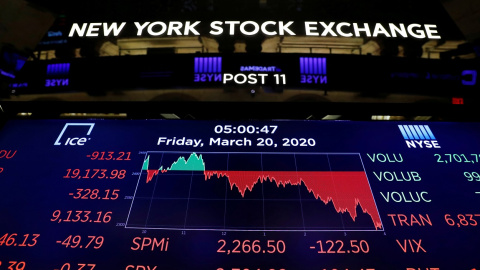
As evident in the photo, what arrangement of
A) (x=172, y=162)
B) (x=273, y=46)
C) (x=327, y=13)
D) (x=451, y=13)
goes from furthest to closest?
1. (x=273, y=46)
2. (x=327, y=13)
3. (x=451, y=13)
4. (x=172, y=162)

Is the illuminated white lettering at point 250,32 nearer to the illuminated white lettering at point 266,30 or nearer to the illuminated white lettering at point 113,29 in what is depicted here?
the illuminated white lettering at point 266,30

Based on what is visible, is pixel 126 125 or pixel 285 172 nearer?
pixel 285 172

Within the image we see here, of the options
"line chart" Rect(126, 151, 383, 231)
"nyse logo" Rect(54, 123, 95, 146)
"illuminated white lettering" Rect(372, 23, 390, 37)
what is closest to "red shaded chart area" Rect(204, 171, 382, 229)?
"line chart" Rect(126, 151, 383, 231)

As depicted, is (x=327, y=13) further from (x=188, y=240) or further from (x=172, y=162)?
(x=188, y=240)

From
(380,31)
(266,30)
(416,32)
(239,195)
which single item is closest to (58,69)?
(266,30)

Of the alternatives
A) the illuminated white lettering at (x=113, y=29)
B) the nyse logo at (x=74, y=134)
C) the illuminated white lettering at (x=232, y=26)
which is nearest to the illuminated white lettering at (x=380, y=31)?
the illuminated white lettering at (x=232, y=26)

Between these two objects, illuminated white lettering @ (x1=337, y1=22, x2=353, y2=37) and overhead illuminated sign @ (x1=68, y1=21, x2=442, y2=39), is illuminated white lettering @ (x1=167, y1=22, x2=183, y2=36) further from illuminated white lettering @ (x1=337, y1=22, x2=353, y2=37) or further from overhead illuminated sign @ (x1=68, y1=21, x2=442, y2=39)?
illuminated white lettering @ (x1=337, y1=22, x2=353, y2=37)

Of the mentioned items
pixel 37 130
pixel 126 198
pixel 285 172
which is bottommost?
pixel 126 198

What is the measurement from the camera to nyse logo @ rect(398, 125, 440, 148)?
85.7 inches

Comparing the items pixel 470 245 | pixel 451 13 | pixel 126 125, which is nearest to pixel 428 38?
pixel 451 13

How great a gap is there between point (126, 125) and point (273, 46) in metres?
1.86

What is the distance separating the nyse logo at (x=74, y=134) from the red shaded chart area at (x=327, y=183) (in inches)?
36.7

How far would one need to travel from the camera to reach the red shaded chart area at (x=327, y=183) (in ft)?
6.12

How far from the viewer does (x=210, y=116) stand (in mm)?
2344
